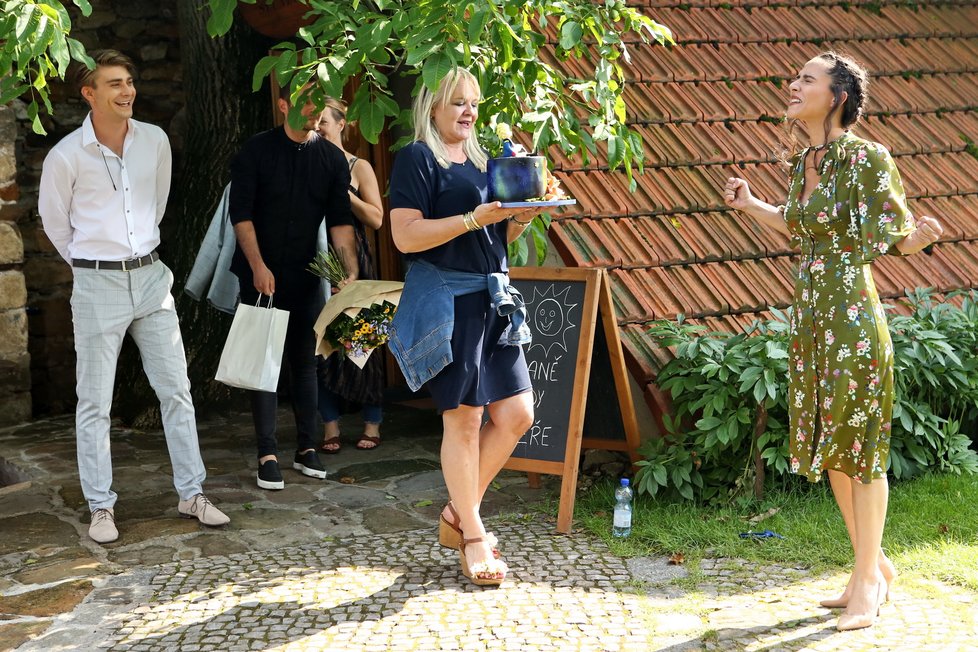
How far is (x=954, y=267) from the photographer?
6.59 meters

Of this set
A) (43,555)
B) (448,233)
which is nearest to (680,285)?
(448,233)

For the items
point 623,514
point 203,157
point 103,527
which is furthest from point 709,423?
point 203,157

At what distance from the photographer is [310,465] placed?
5922 mm

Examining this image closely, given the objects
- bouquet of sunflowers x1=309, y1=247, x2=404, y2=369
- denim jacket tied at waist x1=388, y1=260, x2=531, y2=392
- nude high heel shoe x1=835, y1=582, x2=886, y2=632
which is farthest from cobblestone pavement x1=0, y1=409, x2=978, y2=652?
denim jacket tied at waist x1=388, y1=260, x2=531, y2=392

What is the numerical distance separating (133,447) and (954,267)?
4823 mm

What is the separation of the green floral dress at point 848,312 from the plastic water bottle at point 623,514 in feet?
3.55

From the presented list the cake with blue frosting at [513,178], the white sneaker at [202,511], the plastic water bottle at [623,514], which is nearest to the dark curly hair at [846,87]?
the cake with blue frosting at [513,178]

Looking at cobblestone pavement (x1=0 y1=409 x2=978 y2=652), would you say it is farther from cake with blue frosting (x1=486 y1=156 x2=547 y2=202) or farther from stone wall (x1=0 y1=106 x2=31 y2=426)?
stone wall (x1=0 y1=106 x2=31 y2=426)

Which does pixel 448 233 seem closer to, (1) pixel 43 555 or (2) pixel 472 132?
(2) pixel 472 132

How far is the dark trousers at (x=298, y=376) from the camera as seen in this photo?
18.9 feet

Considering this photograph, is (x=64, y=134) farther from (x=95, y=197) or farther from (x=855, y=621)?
(x=855, y=621)

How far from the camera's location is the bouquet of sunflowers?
5621 millimetres

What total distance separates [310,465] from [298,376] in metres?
0.46

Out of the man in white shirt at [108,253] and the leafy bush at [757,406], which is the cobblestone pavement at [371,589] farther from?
the leafy bush at [757,406]
